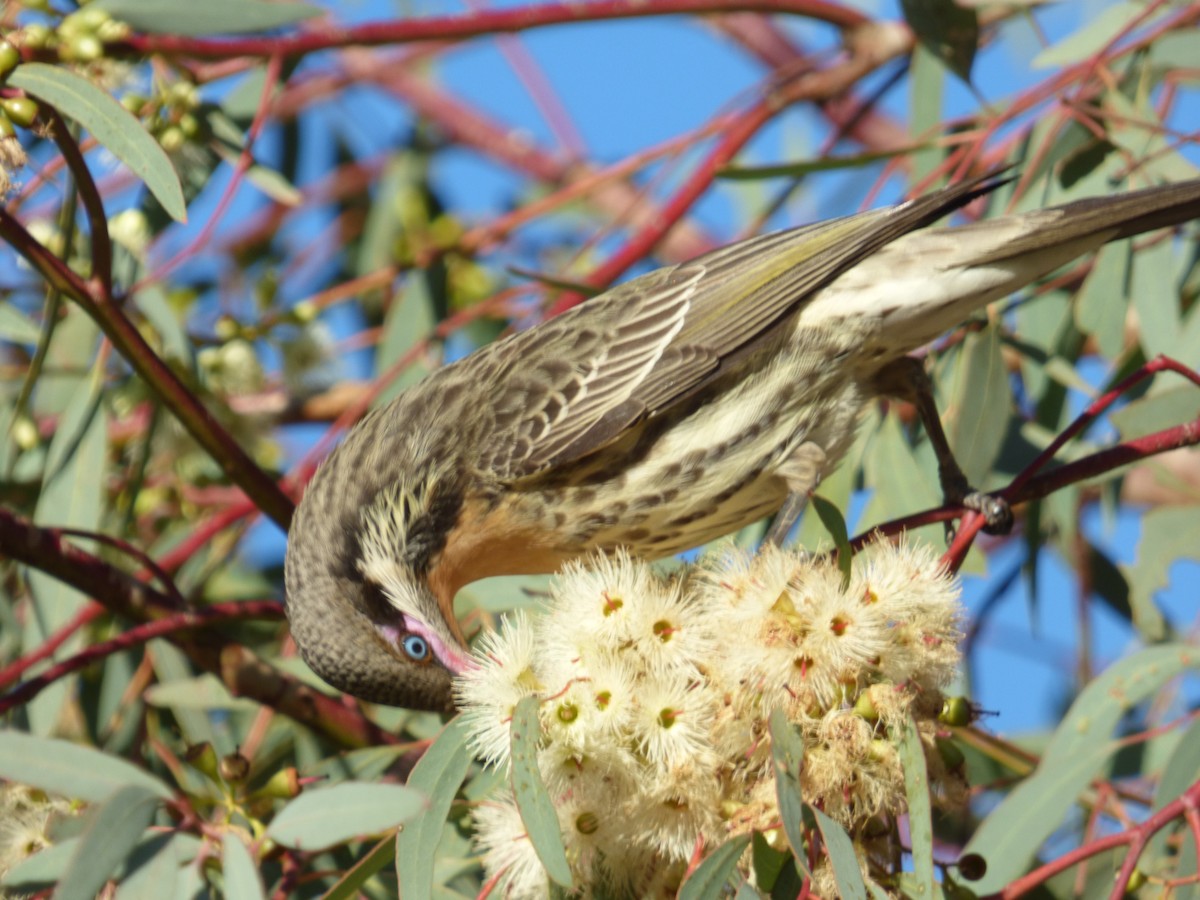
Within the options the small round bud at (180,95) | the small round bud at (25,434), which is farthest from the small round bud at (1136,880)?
the small round bud at (25,434)

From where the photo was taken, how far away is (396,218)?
6.46 meters

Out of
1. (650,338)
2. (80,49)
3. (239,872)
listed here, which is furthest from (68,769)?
(650,338)

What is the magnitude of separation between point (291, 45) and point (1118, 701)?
273cm

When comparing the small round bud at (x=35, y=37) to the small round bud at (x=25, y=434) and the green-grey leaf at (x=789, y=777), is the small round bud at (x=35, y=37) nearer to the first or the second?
the small round bud at (x=25, y=434)

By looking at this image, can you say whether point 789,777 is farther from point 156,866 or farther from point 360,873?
point 156,866

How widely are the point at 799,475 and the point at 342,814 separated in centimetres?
166

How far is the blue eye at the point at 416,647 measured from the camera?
341cm

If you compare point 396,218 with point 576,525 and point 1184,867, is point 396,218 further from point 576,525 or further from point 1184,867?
point 1184,867

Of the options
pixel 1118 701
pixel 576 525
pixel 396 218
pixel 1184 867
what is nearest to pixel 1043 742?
pixel 1118 701

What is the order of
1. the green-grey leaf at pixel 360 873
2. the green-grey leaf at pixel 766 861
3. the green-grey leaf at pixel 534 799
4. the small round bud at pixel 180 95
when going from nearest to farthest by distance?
1. the green-grey leaf at pixel 534 799
2. the green-grey leaf at pixel 766 861
3. the green-grey leaf at pixel 360 873
4. the small round bud at pixel 180 95

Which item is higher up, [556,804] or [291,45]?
[291,45]

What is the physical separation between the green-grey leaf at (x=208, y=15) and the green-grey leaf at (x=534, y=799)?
1.99m

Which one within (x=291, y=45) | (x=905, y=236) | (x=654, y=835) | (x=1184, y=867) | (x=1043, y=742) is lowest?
(x=1043, y=742)

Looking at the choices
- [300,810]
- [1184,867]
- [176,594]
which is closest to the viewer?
[300,810]
